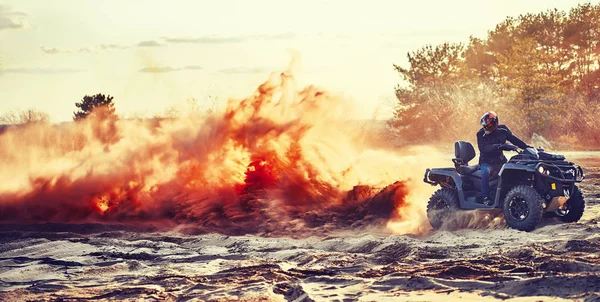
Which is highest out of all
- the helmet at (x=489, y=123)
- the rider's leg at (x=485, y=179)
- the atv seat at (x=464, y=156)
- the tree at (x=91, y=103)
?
the tree at (x=91, y=103)

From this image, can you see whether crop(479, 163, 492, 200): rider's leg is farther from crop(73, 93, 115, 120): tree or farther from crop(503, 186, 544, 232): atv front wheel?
crop(73, 93, 115, 120): tree

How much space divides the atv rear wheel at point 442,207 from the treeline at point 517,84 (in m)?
32.9

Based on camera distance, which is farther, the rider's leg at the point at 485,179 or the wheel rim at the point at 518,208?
the rider's leg at the point at 485,179

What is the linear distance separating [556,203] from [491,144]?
1.48 m

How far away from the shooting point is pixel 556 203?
14289 millimetres

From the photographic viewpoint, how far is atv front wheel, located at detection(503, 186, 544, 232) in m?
13.8

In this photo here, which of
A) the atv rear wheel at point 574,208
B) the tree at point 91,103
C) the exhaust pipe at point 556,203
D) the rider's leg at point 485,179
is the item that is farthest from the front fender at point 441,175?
the tree at point 91,103

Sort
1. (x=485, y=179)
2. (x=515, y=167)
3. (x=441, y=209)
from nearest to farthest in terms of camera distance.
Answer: (x=515, y=167), (x=485, y=179), (x=441, y=209)

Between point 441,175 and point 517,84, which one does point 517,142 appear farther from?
point 517,84

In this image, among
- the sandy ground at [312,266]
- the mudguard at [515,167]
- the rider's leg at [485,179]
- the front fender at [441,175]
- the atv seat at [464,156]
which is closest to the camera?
the sandy ground at [312,266]

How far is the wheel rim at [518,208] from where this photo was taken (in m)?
14.0

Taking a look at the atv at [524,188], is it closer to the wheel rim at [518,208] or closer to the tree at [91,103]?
the wheel rim at [518,208]

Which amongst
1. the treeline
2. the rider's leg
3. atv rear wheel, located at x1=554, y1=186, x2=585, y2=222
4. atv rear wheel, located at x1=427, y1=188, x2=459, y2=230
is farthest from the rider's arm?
the treeline

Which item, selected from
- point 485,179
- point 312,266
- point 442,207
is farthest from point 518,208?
point 312,266
